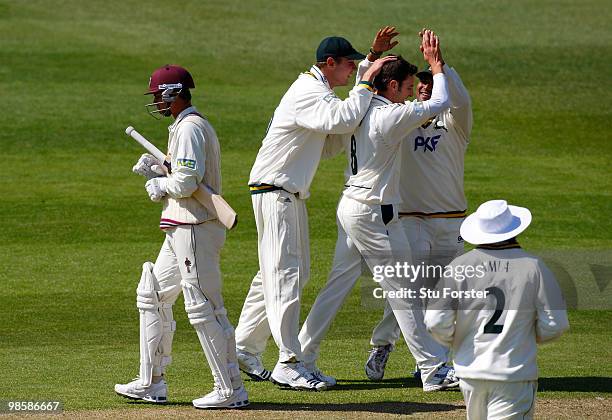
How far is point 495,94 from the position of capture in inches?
928

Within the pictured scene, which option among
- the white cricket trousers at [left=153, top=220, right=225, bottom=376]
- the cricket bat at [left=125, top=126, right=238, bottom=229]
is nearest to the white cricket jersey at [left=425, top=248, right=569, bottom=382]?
the cricket bat at [left=125, top=126, right=238, bottom=229]

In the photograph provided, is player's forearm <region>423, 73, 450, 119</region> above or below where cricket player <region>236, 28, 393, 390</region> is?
above

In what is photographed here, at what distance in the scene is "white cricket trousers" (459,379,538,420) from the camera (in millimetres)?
5711

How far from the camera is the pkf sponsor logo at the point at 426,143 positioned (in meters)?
8.70

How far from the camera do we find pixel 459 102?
862cm

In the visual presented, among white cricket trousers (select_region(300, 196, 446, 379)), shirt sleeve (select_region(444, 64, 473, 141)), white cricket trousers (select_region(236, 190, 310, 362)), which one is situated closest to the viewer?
white cricket trousers (select_region(300, 196, 446, 379))

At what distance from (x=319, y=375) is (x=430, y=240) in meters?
1.35

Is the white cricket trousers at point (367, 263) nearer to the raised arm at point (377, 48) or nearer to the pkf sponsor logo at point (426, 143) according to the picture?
the pkf sponsor logo at point (426, 143)

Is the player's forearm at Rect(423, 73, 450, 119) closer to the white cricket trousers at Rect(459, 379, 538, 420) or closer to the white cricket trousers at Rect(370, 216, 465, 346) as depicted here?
the white cricket trousers at Rect(370, 216, 465, 346)

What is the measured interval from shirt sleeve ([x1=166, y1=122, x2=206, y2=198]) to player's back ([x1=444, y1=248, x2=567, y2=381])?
7.32 ft

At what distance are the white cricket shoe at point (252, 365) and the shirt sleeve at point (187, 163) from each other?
1.65 meters

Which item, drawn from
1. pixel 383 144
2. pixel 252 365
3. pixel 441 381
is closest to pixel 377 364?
pixel 441 381

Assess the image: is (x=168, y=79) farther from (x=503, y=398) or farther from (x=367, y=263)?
(x=503, y=398)

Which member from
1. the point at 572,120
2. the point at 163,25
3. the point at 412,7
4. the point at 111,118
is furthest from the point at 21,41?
the point at 572,120
